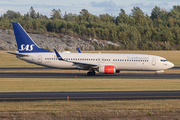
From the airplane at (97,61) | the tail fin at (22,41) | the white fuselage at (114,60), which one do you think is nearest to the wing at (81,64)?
the airplane at (97,61)

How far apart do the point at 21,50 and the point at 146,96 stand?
1074 inches

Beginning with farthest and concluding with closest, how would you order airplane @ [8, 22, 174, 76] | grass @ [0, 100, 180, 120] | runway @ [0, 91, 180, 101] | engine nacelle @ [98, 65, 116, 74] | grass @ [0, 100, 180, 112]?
1. airplane @ [8, 22, 174, 76]
2. engine nacelle @ [98, 65, 116, 74]
3. runway @ [0, 91, 180, 101]
4. grass @ [0, 100, 180, 112]
5. grass @ [0, 100, 180, 120]

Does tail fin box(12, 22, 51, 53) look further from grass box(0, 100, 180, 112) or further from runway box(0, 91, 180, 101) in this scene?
grass box(0, 100, 180, 112)

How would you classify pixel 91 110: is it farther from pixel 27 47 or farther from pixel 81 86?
pixel 27 47

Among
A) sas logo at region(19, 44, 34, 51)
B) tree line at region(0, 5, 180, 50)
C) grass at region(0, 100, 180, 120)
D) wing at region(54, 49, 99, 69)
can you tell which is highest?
tree line at region(0, 5, 180, 50)

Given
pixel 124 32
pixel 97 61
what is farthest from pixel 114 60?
pixel 124 32

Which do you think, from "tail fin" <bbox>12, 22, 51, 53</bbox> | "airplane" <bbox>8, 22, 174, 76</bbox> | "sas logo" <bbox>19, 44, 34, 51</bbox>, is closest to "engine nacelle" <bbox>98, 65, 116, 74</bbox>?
"airplane" <bbox>8, 22, 174, 76</bbox>

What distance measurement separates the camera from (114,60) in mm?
39969

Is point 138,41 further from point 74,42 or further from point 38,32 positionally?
point 38,32

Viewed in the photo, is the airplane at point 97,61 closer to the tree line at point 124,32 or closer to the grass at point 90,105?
the grass at point 90,105

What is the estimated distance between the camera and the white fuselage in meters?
39.6

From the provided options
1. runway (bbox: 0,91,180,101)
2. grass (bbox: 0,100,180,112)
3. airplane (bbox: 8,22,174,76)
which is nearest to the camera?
grass (bbox: 0,100,180,112)

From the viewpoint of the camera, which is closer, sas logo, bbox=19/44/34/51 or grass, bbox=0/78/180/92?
grass, bbox=0/78/180/92

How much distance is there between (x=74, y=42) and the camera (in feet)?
382
